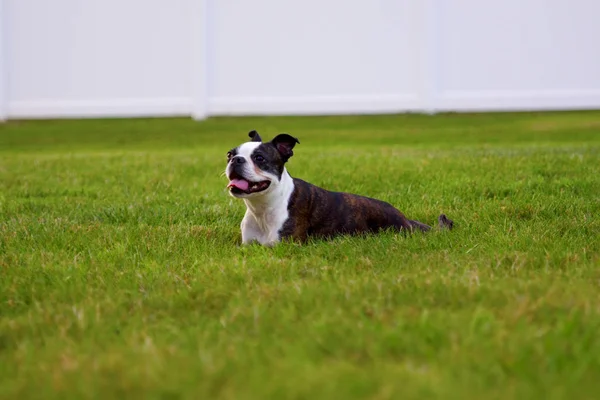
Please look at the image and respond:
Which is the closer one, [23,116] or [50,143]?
Answer: [50,143]

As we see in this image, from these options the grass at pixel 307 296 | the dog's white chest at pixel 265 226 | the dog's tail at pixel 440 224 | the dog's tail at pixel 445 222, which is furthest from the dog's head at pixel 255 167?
the dog's tail at pixel 445 222

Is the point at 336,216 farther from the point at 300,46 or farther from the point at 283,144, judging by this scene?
the point at 300,46

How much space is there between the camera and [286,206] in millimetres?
5852

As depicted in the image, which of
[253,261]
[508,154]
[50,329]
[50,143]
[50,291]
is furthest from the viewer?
[50,143]

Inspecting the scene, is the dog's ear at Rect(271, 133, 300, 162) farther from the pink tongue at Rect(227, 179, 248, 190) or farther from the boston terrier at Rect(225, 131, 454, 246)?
the pink tongue at Rect(227, 179, 248, 190)

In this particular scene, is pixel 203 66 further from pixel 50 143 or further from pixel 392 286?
pixel 392 286

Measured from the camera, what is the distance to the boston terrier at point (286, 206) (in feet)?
18.5

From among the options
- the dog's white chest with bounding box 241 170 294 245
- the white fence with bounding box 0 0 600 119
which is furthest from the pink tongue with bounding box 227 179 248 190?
the white fence with bounding box 0 0 600 119

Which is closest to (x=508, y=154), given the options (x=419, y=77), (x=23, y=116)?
(x=419, y=77)

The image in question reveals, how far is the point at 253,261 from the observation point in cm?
474

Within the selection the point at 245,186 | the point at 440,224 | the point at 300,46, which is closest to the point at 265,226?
the point at 245,186

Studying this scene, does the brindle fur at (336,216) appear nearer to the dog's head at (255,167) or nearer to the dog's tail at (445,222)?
the dog's tail at (445,222)

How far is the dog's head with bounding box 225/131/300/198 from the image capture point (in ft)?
18.2

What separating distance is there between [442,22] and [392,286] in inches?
673
